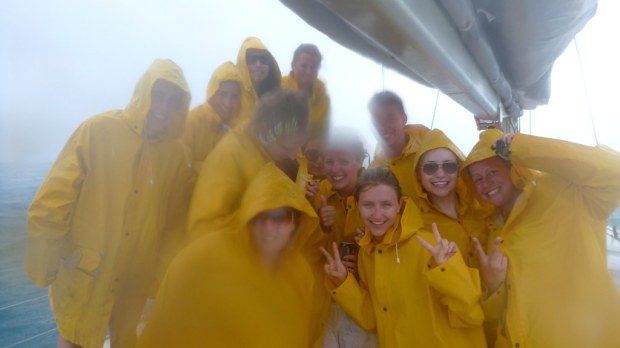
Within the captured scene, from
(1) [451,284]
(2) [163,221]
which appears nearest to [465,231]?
(1) [451,284]

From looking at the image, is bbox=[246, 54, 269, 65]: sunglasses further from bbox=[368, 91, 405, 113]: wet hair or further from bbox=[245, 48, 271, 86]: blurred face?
bbox=[368, 91, 405, 113]: wet hair

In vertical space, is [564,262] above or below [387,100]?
below

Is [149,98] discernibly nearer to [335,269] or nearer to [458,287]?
[335,269]

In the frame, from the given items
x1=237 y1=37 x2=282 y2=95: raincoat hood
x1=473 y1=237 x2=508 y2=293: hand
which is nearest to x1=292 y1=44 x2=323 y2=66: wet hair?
x1=237 y1=37 x2=282 y2=95: raincoat hood

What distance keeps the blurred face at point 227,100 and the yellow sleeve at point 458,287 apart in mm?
634

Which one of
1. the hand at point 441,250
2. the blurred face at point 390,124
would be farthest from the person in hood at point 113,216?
the blurred face at point 390,124

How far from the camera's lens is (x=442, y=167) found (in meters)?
1.27

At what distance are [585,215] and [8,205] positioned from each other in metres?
1.34

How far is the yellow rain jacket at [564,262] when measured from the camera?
1076mm

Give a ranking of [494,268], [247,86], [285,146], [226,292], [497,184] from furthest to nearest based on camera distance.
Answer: [497,184] → [494,268] → [247,86] → [285,146] → [226,292]

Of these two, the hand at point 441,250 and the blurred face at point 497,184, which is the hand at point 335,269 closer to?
the hand at point 441,250

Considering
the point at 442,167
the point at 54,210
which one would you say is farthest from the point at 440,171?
the point at 54,210

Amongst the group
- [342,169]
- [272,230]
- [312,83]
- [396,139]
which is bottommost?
[272,230]

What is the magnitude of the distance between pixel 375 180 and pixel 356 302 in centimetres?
34
